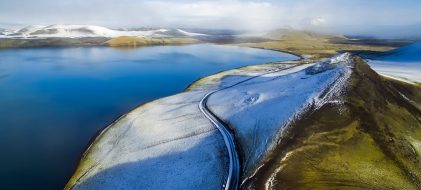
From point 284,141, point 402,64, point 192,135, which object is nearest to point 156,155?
point 192,135

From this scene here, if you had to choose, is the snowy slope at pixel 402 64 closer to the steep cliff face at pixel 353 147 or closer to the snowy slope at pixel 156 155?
the steep cliff face at pixel 353 147

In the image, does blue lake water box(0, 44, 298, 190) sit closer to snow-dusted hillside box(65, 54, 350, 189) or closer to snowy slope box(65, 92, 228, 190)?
snowy slope box(65, 92, 228, 190)

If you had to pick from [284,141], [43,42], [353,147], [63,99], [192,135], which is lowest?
[63,99]

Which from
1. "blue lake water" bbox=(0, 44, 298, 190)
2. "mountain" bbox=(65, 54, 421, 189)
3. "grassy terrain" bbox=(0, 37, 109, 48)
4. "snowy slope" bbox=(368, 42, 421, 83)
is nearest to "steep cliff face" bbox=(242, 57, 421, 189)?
"mountain" bbox=(65, 54, 421, 189)

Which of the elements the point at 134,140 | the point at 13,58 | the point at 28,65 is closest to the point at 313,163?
the point at 134,140

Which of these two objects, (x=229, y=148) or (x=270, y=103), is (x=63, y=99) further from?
(x=229, y=148)

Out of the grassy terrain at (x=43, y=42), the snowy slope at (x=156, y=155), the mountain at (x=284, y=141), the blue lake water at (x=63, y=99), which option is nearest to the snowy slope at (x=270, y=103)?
the mountain at (x=284, y=141)
